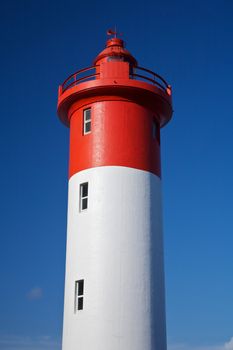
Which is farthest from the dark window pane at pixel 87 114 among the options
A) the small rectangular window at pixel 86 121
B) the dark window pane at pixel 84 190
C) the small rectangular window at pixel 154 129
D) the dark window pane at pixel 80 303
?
the dark window pane at pixel 80 303

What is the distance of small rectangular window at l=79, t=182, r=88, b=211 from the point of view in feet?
75.2

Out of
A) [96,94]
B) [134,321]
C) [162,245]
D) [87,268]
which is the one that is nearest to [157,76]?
[96,94]

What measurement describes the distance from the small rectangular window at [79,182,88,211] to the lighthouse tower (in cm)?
4

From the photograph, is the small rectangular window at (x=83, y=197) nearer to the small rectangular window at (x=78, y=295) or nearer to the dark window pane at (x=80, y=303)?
the small rectangular window at (x=78, y=295)

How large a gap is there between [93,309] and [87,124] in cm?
777

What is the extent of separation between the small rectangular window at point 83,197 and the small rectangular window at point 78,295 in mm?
2986

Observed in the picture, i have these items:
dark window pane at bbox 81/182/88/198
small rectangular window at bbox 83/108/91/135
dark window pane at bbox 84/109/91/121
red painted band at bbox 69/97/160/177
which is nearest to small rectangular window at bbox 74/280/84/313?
dark window pane at bbox 81/182/88/198

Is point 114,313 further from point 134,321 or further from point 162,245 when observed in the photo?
point 162,245

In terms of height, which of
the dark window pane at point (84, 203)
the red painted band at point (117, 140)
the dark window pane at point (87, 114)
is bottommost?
the dark window pane at point (84, 203)

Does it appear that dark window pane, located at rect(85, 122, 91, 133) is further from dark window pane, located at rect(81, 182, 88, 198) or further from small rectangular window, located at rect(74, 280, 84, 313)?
small rectangular window, located at rect(74, 280, 84, 313)

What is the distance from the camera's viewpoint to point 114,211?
71.6 ft

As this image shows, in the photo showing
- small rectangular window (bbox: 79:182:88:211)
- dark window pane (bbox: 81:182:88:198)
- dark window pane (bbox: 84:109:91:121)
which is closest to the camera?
small rectangular window (bbox: 79:182:88:211)

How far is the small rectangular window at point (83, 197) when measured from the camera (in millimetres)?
22916

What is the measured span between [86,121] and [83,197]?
3.36m
